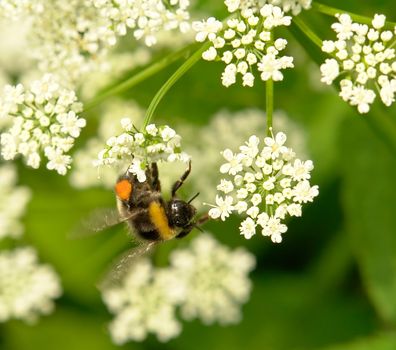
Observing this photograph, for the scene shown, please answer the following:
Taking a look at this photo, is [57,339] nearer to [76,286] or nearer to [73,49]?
[76,286]

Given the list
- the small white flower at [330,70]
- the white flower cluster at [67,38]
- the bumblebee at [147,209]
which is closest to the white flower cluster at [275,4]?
the small white flower at [330,70]

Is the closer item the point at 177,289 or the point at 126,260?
the point at 126,260

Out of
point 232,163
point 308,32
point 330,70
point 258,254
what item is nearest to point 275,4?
point 308,32

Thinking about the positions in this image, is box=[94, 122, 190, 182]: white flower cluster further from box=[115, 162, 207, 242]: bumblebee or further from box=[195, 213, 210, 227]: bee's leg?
box=[195, 213, 210, 227]: bee's leg

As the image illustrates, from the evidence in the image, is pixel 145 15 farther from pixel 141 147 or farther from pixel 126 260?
pixel 126 260

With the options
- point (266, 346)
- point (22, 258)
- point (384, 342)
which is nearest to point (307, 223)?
point (266, 346)

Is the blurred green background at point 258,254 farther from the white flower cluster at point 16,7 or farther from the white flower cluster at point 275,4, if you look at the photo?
the white flower cluster at point 275,4
